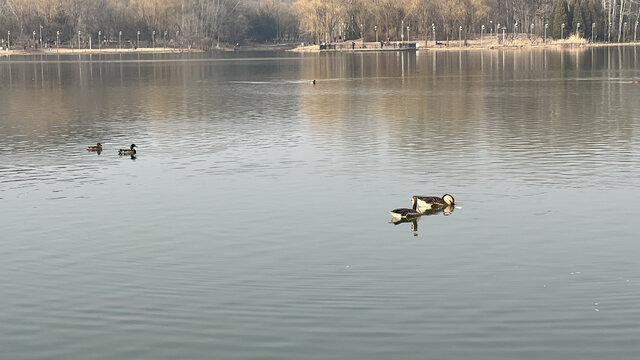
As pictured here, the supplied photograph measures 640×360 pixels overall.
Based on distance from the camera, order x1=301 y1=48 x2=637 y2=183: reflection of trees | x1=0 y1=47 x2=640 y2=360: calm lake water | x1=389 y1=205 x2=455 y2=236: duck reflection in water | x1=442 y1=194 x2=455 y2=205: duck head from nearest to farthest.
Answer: x1=0 y1=47 x2=640 y2=360: calm lake water, x1=389 y1=205 x2=455 y2=236: duck reflection in water, x1=442 y1=194 x2=455 y2=205: duck head, x1=301 y1=48 x2=637 y2=183: reflection of trees

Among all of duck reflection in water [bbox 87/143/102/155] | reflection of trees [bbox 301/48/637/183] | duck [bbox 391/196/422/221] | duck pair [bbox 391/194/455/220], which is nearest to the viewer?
duck [bbox 391/196/422/221]

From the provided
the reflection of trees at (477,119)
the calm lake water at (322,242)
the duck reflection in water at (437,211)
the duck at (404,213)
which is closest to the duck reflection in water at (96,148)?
the calm lake water at (322,242)

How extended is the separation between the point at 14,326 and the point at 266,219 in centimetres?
1076

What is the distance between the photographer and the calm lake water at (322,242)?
17062 millimetres

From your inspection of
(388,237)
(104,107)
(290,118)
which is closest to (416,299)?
(388,237)

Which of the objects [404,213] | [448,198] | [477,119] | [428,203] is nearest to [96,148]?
[428,203]

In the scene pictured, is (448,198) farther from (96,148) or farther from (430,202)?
(96,148)

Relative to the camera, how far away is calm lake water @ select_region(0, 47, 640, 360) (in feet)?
56.0

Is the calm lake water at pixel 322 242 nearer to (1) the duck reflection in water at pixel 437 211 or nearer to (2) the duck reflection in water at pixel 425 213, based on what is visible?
(2) the duck reflection in water at pixel 425 213

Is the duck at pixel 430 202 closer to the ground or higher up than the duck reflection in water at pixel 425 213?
higher up

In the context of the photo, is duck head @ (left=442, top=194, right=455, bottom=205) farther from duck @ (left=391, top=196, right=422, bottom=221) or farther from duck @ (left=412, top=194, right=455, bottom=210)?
duck @ (left=391, top=196, right=422, bottom=221)

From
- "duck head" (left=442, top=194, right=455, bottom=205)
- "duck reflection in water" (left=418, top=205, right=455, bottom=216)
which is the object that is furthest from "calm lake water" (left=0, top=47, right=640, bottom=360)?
"duck head" (left=442, top=194, right=455, bottom=205)

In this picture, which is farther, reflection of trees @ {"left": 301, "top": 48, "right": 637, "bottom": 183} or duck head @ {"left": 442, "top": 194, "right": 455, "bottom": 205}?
reflection of trees @ {"left": 301, "top": 48, "right": 637, "bottom": 183}

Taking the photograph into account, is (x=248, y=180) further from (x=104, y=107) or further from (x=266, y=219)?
(x=104, y=107)
